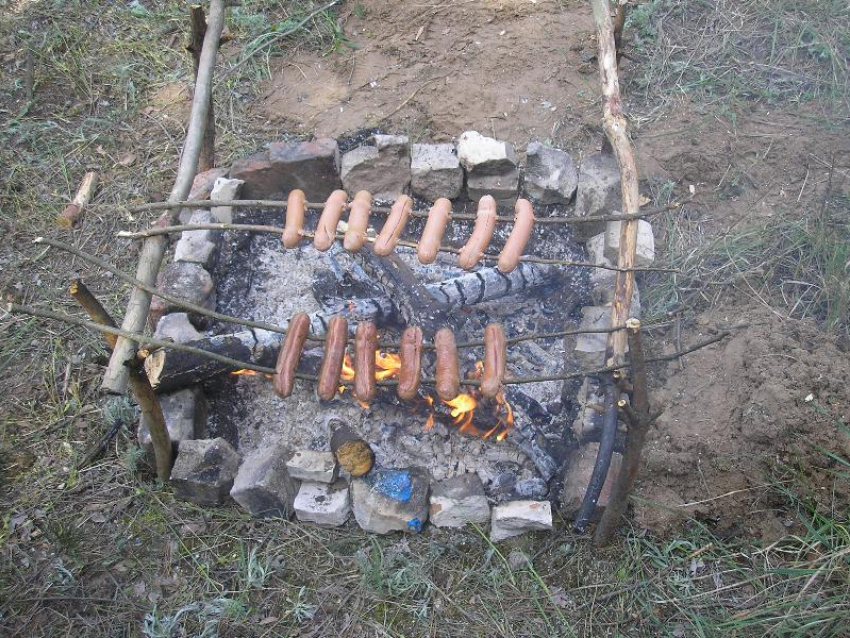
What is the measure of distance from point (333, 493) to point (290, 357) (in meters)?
0.82

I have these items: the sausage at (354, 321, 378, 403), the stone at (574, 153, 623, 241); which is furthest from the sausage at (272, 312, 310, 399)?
the stone at (574, 153, 623, 241)

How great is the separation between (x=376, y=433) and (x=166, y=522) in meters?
1.12

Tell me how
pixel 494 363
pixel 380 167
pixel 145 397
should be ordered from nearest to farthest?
pixel 494 363, pixel 145 397, pixel 380 167

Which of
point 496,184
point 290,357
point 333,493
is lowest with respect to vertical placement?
point 333,493

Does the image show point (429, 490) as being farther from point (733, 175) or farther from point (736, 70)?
point (736, 70)

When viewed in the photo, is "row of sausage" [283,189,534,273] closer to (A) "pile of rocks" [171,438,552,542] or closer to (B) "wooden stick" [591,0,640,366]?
(B) "wooden stick" [591,0,640,366]

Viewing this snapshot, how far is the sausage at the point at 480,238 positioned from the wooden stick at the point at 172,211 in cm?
142

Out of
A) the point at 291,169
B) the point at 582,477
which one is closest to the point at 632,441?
the point at 582,477

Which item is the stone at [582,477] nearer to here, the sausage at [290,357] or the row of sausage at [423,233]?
the row of sausage at [423,233]

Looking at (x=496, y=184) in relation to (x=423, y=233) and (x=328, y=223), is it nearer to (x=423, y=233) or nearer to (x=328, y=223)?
(x=423, y=233)

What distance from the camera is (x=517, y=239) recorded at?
119 inches

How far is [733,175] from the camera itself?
15.0 feet

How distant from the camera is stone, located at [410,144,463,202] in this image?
4.34 m

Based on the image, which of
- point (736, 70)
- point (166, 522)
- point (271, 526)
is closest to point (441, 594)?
point (271, 526)
